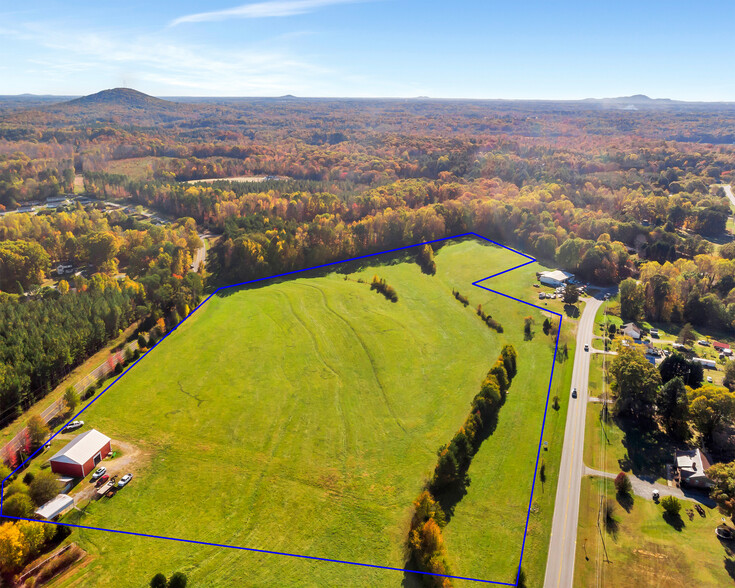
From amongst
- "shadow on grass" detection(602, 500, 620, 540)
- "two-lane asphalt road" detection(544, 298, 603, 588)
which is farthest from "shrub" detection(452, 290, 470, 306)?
"shadow on grass" detection(602, 500, 620, 540)

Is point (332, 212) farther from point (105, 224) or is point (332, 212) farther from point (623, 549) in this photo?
point (623, 549)

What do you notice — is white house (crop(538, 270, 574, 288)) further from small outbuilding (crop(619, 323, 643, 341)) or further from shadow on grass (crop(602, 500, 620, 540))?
shadow on grass (crop(602, 500, 620, 540))

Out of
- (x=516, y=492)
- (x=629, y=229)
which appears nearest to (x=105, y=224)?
(x=516, y=492)

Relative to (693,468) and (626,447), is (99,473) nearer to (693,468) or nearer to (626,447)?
(626,447)

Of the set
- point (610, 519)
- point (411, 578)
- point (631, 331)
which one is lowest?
point (411, 578)

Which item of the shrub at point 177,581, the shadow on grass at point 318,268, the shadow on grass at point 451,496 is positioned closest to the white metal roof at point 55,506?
the shrub at point 177,581

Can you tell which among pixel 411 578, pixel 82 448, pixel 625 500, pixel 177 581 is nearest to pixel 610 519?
pixel 625 500

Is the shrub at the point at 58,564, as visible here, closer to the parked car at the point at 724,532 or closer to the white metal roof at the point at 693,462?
the parked car at the point at 724,532
